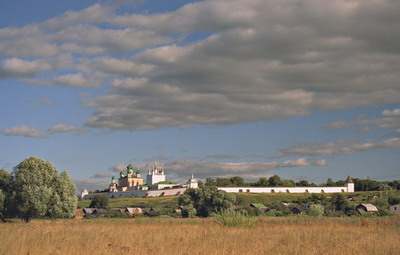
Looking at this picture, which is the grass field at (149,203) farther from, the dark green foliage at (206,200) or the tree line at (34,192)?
the tree line at (34,192)

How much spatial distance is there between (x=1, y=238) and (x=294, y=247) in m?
9.76

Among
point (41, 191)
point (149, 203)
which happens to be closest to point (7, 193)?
point (41, 191)

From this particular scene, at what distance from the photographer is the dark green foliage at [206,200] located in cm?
9538

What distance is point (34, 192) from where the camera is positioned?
189 ft

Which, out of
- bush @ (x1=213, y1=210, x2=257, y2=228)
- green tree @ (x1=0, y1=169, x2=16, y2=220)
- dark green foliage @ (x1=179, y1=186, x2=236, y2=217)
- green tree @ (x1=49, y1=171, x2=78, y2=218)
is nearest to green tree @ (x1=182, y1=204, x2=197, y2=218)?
dark green foliage @ (x1=179, y1=186, x2=236, y2=217)

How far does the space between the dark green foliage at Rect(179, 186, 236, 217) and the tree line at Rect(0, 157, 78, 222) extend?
37649mm

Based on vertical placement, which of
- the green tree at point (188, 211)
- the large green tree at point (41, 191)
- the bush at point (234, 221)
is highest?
the large green tree at point (41, 191)

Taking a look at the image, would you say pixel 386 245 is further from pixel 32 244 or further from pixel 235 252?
pixel 32 244

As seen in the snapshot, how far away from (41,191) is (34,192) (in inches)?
32.4

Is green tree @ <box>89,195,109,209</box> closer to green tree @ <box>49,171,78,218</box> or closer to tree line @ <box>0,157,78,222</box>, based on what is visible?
green tree @ <box>49,171,78,218</box>

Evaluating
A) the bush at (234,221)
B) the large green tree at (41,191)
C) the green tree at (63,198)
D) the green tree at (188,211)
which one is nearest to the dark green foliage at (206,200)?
the green tree at (188,211)

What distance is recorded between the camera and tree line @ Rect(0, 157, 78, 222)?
→ 57781 millimetres

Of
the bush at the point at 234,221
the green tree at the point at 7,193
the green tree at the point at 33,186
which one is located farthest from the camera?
the green tree at the point at 7,193

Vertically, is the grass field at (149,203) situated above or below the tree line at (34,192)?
below
